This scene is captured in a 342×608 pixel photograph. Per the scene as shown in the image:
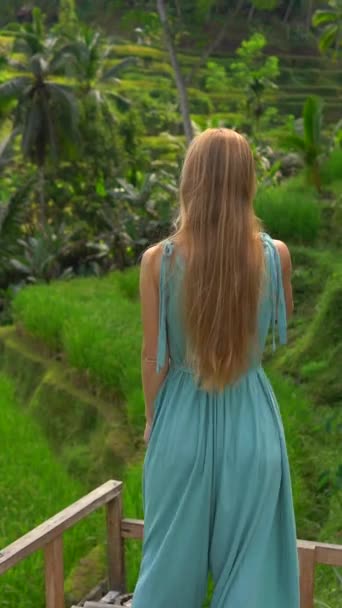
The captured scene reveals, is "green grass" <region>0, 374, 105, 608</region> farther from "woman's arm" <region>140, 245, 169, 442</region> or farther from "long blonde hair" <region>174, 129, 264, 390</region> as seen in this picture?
"long blonde hair" <region>174, 129, 264, 390</region>

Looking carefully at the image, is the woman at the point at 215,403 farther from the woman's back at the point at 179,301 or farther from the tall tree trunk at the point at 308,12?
the tall tree trunk at the point at 308,12

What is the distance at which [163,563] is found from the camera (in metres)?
1.82

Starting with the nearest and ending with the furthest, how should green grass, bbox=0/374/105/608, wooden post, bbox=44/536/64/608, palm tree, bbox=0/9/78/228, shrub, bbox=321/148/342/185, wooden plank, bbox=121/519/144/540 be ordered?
wooden post, bbox=44/536/64/608 → wooden plank, bbox=121/519/144/540 → green grass, bbox=0/374/105/608 → shrub, bbox=321/148/342/185 → palm tree, bbox=0/9/78/228

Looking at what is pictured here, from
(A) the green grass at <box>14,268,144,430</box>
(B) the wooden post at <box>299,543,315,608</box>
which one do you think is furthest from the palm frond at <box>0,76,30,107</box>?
(B) the wooden post at <box>299,543,315,608</box>

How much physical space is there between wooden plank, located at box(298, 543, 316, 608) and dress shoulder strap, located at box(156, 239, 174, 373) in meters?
0.86

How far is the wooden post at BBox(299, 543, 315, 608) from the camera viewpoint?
7.78ft

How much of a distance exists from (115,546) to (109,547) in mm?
19

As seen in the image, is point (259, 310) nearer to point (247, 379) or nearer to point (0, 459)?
point (247, 379)

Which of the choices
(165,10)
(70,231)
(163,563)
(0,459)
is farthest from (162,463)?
(165,10)

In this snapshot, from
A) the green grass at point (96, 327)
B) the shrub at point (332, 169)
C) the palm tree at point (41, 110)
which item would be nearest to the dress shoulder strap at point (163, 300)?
the green grass at point (96, 327)

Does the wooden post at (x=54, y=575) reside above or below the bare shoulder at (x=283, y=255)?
below

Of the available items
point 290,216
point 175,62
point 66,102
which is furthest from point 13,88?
point 290,216

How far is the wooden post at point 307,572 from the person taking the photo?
93.4 inches

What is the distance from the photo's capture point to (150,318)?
5.79ft
